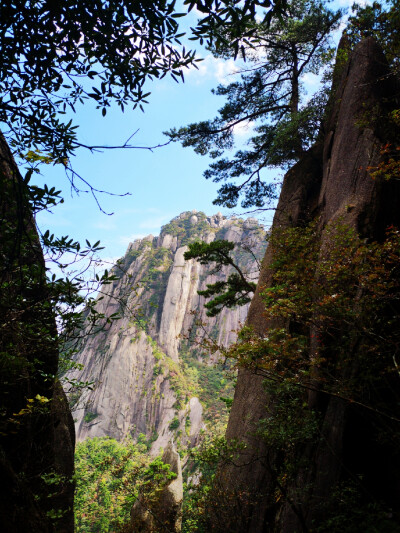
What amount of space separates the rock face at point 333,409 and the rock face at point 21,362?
1.82 m

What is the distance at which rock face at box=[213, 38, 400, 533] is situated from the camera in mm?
2711

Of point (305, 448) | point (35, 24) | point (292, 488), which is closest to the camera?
point (35, 24)

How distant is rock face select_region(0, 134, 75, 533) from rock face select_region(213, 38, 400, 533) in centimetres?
182

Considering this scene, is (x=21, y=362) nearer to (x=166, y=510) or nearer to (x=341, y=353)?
(x=341, y=353)

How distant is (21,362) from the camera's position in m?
2.10

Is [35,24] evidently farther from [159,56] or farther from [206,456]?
[206,456]

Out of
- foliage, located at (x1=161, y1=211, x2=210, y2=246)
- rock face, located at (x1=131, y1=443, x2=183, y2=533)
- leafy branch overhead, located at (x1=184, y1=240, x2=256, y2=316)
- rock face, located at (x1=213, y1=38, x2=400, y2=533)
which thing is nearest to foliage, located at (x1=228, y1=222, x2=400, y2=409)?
rock face, located at (x1=213, y1=38, x2=400, y2=533)

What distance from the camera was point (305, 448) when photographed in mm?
3244

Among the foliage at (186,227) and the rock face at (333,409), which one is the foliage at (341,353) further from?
the foliage at (186,227)

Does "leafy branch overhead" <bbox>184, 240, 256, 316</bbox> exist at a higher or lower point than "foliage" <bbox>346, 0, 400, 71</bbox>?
lower

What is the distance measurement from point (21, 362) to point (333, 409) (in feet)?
9.96

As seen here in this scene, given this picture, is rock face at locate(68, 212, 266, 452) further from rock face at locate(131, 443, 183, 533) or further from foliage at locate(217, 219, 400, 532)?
foliage at locate(217, 219, 400, 532)

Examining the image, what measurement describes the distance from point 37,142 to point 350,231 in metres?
3.10

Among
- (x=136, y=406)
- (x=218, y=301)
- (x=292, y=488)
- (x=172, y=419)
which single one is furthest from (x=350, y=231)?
(x=136, y=406)
